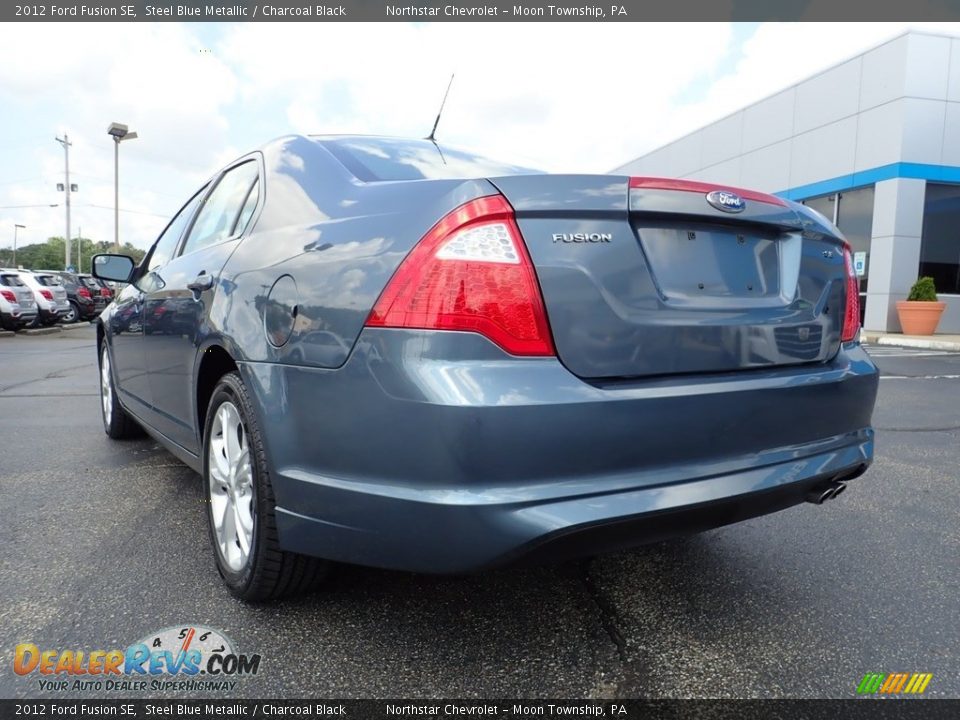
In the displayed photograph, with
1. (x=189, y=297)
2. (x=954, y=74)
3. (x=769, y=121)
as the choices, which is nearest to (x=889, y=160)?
(x=954, y=74)

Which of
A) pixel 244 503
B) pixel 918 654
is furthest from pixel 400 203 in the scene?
pixel 918 654

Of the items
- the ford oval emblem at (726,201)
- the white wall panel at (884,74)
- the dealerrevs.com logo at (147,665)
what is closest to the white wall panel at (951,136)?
the white wall panel at (884,74)

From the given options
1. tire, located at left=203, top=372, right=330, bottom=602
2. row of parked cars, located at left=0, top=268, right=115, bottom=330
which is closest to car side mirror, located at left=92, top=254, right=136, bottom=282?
tire, located at left=203, top=372, right=330, bottom=602

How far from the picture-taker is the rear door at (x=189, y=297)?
8.02 feet

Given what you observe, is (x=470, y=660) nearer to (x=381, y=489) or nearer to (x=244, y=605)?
(x=381, y=489)

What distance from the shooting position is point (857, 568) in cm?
240

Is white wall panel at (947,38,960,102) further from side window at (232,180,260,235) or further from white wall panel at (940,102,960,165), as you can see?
side window at (232,180,260,235)

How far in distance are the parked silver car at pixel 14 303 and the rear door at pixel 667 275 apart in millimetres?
19149

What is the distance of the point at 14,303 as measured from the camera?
16781 millimetres

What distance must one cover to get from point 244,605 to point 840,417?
1887mm

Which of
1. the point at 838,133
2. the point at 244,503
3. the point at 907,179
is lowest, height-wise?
the point at 244,503

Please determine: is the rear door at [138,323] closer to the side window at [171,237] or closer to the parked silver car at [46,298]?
the side window at [171,237]

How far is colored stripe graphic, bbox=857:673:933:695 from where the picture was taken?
5.48 ft

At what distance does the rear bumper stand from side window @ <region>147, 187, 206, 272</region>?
202cm
